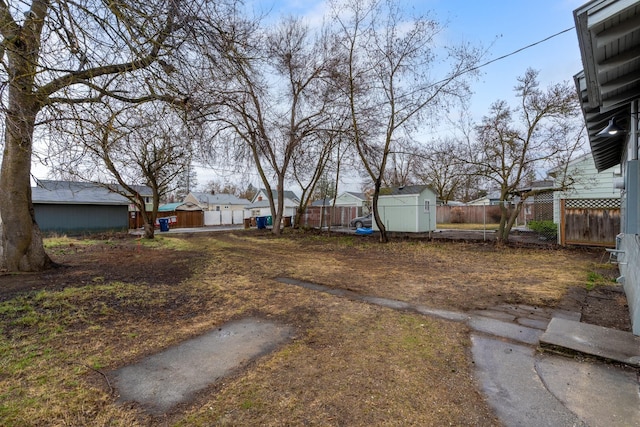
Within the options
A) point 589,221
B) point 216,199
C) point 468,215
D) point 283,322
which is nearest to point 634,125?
point 283,322

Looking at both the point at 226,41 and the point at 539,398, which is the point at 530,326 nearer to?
the point at 539,398

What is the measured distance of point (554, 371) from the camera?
2.54 m

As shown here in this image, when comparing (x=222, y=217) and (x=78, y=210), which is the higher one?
(x=78, y=210)

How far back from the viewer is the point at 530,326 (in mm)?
3553

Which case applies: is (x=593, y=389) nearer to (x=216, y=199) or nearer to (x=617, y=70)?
(x=617, y=70)

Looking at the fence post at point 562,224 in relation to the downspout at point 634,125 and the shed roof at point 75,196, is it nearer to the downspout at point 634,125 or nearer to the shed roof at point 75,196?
the downspout at point 634,125

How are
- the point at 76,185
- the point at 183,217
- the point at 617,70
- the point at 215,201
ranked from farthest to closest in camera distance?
the point at 215,201 < the point at 183,217 < the point at 76,185 < the point at 617,70

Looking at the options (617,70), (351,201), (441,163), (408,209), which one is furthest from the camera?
(351,201)

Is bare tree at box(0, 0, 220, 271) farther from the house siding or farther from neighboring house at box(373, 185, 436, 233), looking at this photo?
the house siding

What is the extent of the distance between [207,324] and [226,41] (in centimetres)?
342

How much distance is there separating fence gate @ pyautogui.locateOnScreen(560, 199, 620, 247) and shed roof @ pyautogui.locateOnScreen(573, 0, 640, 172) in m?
7.01

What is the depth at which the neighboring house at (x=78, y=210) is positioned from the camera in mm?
17545

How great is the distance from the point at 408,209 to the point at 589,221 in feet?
27.2

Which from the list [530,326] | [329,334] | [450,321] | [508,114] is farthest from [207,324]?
[508,114]
